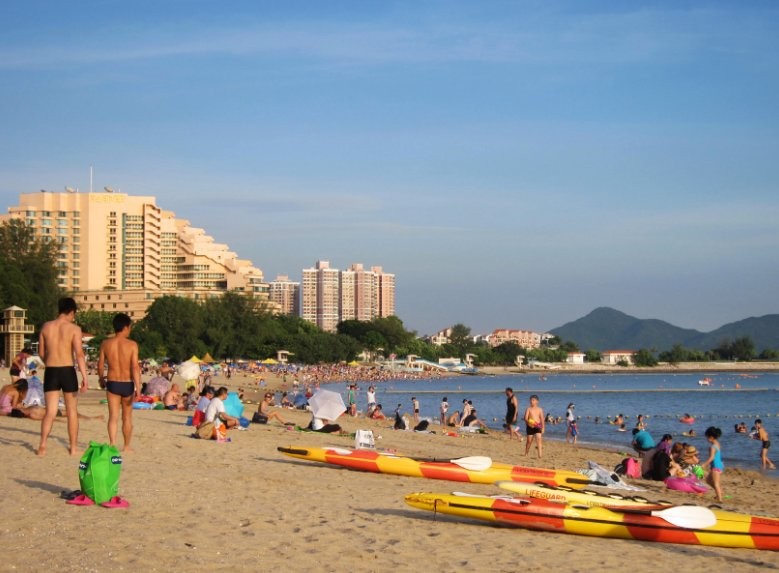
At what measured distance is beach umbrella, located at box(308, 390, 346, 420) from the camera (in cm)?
1906

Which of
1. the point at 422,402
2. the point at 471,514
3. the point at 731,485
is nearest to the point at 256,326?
the point at 422,402

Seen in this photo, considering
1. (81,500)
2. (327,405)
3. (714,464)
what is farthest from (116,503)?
(327,405)

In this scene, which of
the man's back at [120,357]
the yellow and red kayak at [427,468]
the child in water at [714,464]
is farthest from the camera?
the child in water at [714,464]

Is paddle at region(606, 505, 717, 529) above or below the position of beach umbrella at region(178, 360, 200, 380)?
below

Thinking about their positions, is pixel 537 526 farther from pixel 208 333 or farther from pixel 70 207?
pixel 70 207

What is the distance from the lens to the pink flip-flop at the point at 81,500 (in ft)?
27.2

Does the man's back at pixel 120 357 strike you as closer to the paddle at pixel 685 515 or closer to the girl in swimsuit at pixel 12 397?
the girl in swimsuit at pixel 12 397

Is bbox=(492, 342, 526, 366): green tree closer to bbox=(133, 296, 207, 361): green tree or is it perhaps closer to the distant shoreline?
the distant shoreline

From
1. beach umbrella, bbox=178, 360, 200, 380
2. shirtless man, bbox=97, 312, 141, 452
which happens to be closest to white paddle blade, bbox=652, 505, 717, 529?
shirtless man, bbox=97, 312, 141, 452

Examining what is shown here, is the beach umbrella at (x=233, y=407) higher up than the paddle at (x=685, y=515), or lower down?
higher up

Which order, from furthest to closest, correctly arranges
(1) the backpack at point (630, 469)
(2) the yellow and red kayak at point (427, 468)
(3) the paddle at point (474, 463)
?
(1) the backpack at point (630, 469) < (3) the paddle at point (474, 463) < (2) the yellow and red kayak at point (427, 468)

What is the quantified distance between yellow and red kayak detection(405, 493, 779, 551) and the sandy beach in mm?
111

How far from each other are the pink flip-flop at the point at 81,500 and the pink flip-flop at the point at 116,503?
14cm

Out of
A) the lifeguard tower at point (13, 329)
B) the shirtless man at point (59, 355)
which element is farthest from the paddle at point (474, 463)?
the lifeguard tower at point (13, 329)
